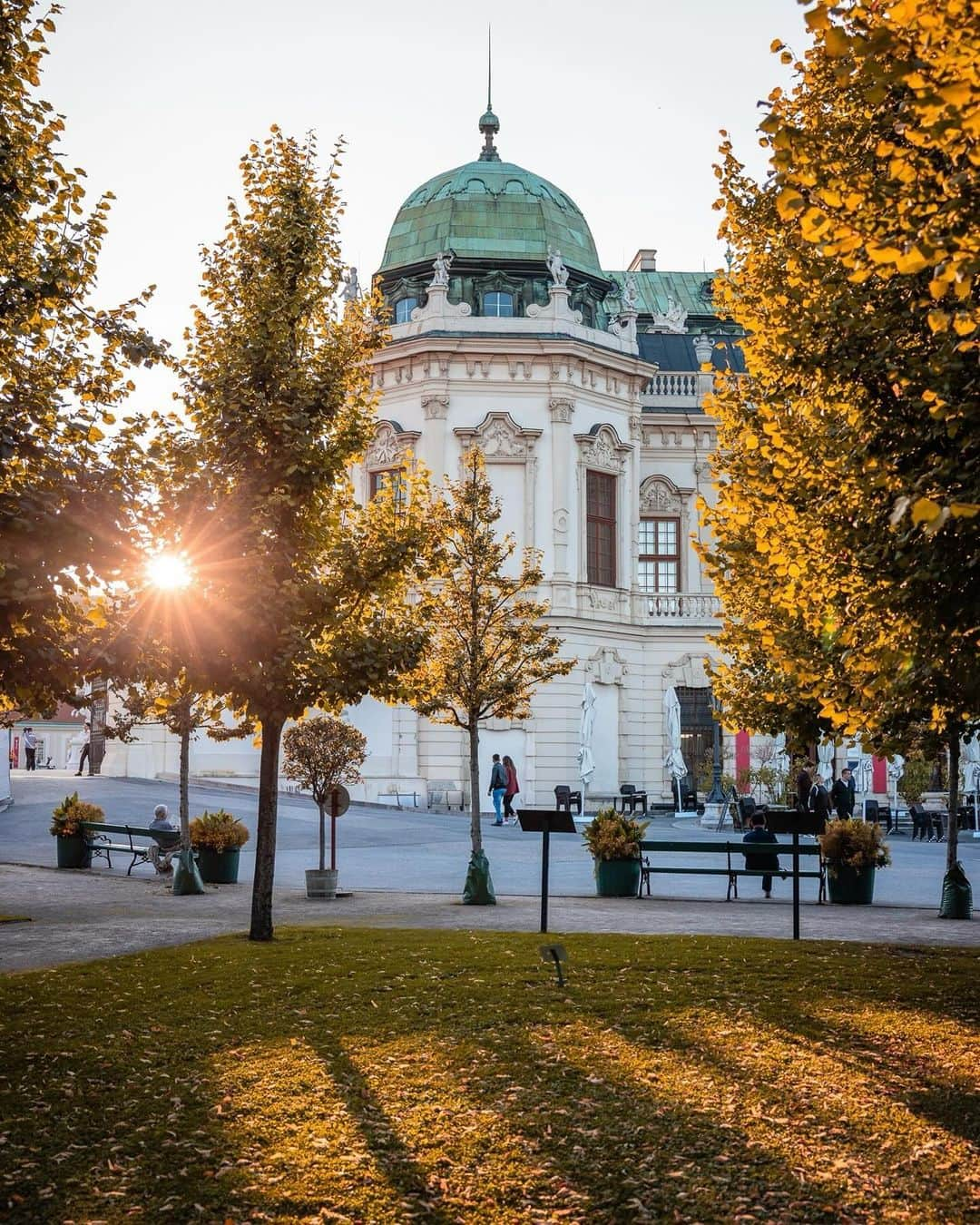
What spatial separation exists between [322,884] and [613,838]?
4130 mm

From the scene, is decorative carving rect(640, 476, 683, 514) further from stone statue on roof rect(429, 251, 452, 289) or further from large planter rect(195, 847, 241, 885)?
large planter rect(195, 847, 241, 885)

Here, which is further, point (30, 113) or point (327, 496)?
point (327, 496)

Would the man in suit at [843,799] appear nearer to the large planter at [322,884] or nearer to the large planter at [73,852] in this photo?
the large planter at [322,884]

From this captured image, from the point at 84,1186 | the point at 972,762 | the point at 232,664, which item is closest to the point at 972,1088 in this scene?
the point at 84,1186

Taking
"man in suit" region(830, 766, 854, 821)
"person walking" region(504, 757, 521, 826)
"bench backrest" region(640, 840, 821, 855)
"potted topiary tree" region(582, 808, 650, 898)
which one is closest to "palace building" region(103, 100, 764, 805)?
"person walking" region(504, 757, 521, 826)

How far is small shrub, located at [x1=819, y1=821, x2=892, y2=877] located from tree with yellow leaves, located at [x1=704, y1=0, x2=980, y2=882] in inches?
212

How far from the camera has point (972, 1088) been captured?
8.05 meters

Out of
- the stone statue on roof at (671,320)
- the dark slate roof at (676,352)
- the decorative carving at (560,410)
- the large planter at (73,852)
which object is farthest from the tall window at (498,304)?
the large planter at (73,852)

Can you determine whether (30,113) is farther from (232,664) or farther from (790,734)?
(790,734)

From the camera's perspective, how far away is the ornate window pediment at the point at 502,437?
42.1 meters

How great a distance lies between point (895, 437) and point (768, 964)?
526 cm

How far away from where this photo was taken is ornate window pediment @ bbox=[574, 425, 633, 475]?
43188 mm

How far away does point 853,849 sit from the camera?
65.8 ft

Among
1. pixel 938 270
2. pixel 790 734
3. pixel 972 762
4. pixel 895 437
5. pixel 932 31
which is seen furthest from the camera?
pixel 972 762
